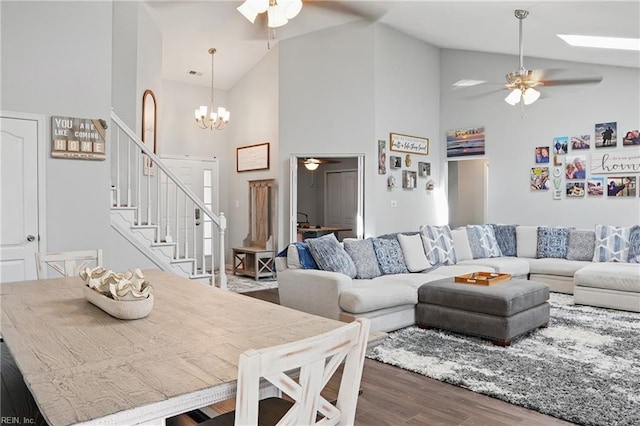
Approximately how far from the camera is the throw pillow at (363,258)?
4.78 meters

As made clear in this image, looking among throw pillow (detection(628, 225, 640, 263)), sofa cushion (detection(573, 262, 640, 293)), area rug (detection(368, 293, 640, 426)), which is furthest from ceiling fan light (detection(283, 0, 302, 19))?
throw pillow (detection(628, 225, 640, 263))

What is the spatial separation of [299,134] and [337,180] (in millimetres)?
2461

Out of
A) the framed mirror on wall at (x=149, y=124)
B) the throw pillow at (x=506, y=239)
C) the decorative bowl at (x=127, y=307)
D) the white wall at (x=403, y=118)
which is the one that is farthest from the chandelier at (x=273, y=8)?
the throw pillow at (x=506, y=239)

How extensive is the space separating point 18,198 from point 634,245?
22.2ft

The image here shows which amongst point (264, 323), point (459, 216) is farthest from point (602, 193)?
point (264, 323)

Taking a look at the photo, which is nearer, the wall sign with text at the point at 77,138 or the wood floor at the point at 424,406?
the wood floor at the point at 424,406

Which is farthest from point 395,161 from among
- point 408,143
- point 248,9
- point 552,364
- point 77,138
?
point 77,138

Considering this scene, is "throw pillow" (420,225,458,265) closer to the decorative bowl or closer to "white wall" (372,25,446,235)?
"white wall" (372,25,446,235)

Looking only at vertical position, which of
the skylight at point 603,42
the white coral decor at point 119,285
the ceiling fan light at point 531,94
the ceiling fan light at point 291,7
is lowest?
the white coral decor at point 119,285

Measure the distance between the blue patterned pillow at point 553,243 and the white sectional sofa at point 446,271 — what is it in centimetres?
1

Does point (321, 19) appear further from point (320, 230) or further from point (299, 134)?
point (320, 230)

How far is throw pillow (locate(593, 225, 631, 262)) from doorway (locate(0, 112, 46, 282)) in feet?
20.8

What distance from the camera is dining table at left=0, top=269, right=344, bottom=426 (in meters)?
1.01

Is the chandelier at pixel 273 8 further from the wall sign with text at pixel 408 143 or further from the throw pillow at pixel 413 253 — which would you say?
the wall sign with text at pixel 408 143
